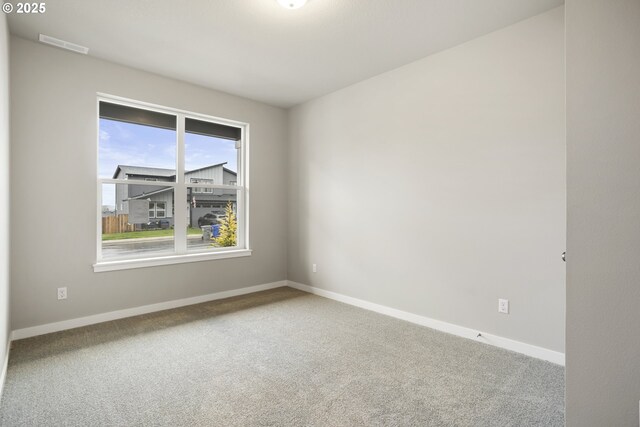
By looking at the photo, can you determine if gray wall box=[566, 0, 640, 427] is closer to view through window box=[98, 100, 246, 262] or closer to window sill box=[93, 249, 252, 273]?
window sill box=[93, 249, 252, 273]

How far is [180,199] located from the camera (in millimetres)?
3969

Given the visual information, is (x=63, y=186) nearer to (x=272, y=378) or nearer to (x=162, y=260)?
(x=162, y=260)

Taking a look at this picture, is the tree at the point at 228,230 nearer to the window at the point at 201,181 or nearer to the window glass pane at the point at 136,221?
the window at the point at 201,181

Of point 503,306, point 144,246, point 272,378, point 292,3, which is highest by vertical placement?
point 292,3

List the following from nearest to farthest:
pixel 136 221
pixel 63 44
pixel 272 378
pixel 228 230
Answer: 1. pixel 272 378
2. pixel 63 44
3. pixel 136 221
4. pixel 228 230

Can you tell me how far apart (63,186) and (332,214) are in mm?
2853

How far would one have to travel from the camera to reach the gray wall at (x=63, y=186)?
2.91 metres

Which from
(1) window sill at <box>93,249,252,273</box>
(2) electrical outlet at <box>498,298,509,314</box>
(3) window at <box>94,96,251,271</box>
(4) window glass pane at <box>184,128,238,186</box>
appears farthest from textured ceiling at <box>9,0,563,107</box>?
(2) electrical outlet at <box>498,298,509,314</box>

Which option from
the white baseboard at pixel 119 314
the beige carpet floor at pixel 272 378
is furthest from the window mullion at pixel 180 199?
the beige carpet floor at pixel 272 378

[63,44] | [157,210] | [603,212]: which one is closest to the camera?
[603,212]

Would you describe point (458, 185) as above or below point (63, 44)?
below

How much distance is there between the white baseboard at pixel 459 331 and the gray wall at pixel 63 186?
79.1 inches

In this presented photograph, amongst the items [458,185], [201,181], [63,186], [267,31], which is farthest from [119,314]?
[458,185]

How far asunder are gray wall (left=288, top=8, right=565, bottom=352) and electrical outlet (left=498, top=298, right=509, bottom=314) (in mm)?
45
